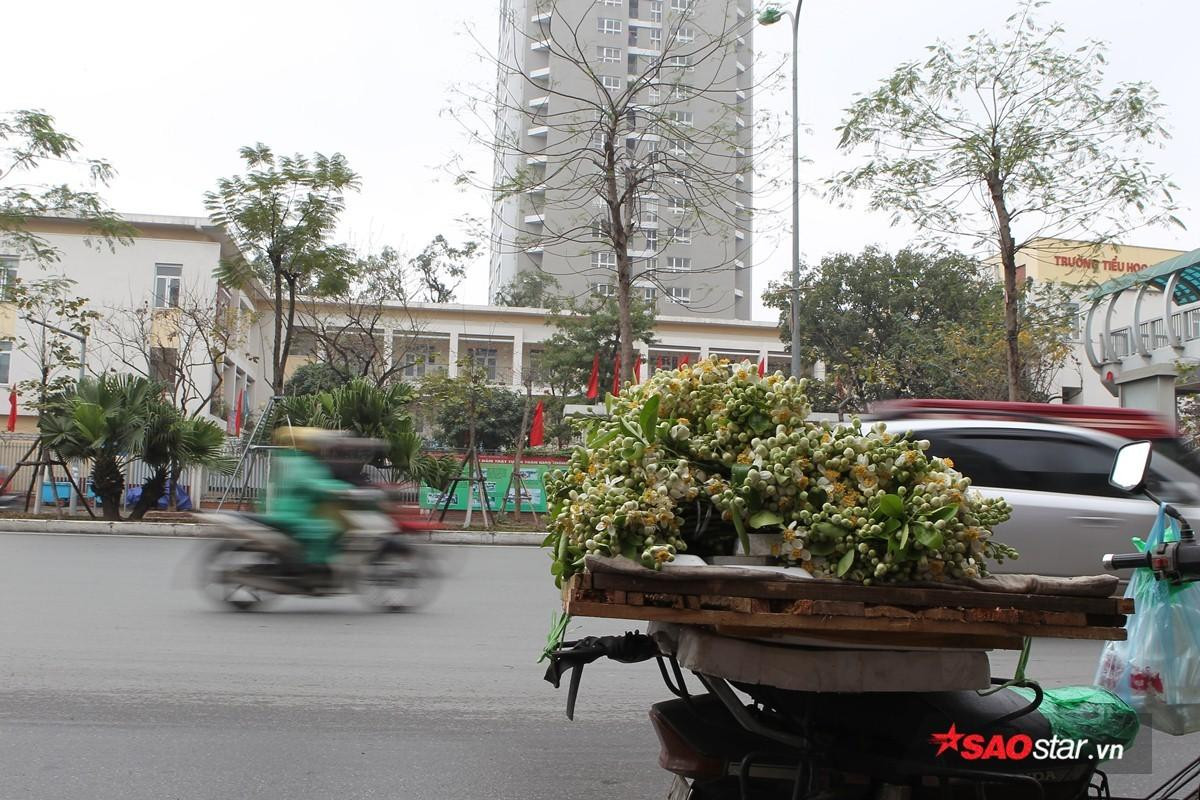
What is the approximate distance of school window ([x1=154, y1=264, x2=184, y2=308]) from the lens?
3716 centimetres

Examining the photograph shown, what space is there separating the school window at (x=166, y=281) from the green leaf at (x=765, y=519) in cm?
3769

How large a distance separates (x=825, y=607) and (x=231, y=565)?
7.47 m

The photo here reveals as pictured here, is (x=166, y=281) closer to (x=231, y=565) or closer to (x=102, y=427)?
(x=102, y=427)

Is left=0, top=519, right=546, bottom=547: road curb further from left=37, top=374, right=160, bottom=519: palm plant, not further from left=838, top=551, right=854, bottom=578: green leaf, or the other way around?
left=838, top=551, right=854, bottom=578: green leaf

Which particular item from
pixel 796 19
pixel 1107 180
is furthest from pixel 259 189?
pixel 1107 180

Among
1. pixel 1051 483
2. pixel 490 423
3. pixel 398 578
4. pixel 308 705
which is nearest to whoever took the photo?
pixel 308 705

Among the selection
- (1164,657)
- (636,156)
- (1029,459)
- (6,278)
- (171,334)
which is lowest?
(1164,657)

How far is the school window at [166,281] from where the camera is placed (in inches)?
1463

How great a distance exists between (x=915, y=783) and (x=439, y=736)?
9.23 feet

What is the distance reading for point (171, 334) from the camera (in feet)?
108

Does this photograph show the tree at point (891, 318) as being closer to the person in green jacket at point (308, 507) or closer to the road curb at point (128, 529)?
the road curb at point (128, 529)

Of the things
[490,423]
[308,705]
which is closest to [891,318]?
[490,423]

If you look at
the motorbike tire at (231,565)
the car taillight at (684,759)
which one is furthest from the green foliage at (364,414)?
the car taillight at (684,759)

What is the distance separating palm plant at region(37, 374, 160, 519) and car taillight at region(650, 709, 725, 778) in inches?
704
